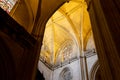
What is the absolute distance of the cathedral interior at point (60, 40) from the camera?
3568 mm

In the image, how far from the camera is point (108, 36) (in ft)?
11.2

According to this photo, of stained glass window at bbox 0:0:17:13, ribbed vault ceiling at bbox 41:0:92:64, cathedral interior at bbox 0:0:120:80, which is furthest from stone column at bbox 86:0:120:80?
ribbed vault ceiling at bbox 41:0:92:64

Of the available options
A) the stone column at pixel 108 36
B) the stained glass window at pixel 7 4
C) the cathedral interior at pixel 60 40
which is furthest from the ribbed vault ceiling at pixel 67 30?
the stone column at pixel 108 36

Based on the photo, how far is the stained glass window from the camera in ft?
27.5

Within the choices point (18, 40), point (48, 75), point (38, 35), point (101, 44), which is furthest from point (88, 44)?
point (101, 44)

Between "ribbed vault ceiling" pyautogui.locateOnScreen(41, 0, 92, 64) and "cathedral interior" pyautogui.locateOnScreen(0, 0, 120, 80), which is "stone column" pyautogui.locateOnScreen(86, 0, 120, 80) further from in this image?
"ribbed vault ceiling" pyautogui.locateOnScreen(41, 0, 92, 64)

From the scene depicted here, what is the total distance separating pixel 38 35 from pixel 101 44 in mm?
4909

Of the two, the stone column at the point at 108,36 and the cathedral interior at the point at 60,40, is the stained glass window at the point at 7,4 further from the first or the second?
the stone column at the point at 108,36

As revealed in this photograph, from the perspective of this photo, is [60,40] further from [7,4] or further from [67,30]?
[7,4]

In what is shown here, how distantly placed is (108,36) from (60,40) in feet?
34.8

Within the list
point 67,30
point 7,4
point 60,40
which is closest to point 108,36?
point 7,4

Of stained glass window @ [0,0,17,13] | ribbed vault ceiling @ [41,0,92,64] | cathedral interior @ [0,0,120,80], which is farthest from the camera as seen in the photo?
ribbed vault ceiling @ [41,0,92,64]

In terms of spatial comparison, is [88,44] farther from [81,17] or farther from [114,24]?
[114,24]

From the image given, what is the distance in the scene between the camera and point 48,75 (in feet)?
40.3
